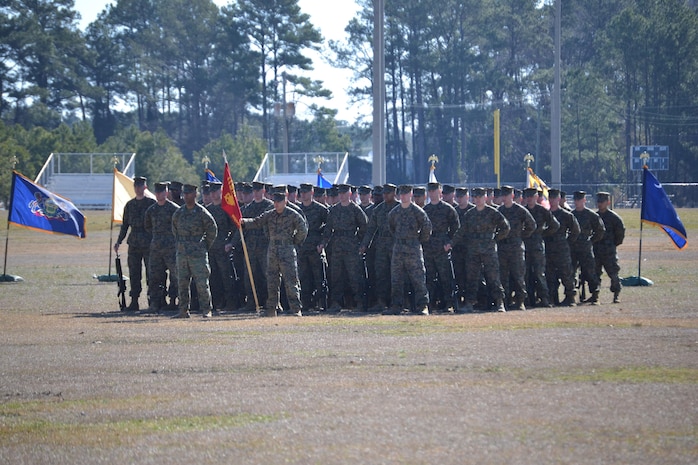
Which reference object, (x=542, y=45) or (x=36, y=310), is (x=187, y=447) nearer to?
(x=36, y=310)

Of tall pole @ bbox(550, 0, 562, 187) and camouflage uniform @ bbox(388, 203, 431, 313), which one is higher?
tall pole @ bbox(550, 0, 562, 187)

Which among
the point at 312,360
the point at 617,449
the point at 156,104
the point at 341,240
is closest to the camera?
the point at 617,449

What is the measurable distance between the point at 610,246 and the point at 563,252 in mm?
972

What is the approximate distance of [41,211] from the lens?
2395cm

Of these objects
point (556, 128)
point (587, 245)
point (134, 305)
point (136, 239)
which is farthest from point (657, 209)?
point (556, 128)

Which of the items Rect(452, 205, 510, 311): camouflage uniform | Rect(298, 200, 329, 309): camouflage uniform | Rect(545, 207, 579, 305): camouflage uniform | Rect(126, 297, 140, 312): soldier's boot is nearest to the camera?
Rect(452, 205, 510, 311): camouflage uniform

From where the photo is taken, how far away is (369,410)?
9312 millimetres

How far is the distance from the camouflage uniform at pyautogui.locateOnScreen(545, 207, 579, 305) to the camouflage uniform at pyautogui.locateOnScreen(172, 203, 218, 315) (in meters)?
5.54

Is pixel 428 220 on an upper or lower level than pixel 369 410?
upper

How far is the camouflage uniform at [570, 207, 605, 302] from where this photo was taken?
61.1 ft

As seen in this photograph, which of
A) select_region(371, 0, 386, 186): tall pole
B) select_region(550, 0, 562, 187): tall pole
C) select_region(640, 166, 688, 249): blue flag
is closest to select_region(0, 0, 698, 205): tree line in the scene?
select_region(550, 0, 562, 187): tall pole

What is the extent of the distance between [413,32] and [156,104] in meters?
22.8

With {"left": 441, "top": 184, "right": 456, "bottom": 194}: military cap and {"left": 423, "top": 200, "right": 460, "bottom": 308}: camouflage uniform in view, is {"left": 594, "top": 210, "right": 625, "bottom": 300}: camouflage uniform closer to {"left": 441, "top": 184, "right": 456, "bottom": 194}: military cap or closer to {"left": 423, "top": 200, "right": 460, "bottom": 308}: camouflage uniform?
{"left": 441, "top": 184, "right": 456, "bottom": 194}: military cap

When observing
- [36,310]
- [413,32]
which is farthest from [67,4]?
[36,310]
